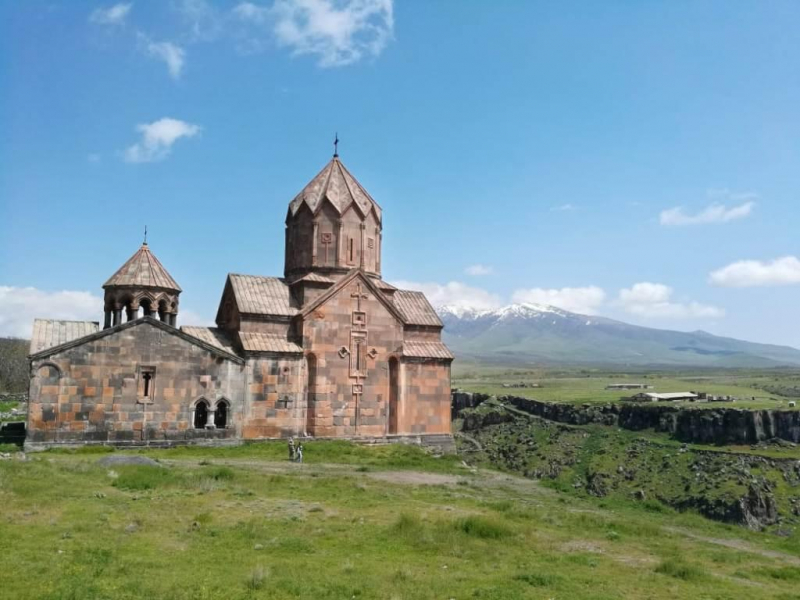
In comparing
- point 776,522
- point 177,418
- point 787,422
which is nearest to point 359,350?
point 177,418

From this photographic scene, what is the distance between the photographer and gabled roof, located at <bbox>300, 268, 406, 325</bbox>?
20359mm

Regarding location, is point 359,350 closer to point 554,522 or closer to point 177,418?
point 177,418

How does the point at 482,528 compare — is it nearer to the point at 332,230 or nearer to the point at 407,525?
the point at 407,525

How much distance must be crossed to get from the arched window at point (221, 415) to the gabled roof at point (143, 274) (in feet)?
12.5

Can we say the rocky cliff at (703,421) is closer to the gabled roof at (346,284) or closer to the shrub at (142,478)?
the gabled roof at (346,284)

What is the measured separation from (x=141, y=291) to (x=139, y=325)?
1865mm

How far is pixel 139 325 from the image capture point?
60.6ft

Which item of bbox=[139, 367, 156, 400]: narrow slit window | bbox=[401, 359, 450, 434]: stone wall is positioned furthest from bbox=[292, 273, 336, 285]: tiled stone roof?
bbox=[139, 367, 156, 400]: narrow slit window

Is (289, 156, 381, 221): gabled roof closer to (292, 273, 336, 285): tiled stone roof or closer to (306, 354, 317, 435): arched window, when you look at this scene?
(292, 273, 336, 285): tiled stone roof

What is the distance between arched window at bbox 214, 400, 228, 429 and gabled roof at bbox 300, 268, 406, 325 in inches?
134

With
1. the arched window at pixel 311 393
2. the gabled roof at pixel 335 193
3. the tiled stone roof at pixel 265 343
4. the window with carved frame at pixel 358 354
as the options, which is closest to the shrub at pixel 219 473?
the tiled stone roof at pixel 265 343

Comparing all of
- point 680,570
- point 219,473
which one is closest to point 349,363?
point 219,473

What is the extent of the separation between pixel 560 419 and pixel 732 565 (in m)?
38.9

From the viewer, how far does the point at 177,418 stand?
61.4 ft
